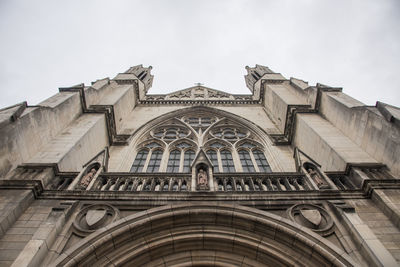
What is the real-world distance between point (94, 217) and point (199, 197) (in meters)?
2.19

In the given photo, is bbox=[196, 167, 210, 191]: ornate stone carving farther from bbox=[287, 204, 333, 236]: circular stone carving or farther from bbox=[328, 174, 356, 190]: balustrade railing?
bbox=[328, 174, 356, 190]: balustrade railing

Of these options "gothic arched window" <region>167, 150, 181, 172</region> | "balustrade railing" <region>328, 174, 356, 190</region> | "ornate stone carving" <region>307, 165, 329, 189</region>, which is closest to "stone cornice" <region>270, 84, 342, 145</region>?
"ornate stone carving" <region>307, 165, 329, 189</region>

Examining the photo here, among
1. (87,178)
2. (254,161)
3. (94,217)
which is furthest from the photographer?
(254,161)

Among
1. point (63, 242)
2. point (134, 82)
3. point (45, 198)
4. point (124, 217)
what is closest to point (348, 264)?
point (124, 217)

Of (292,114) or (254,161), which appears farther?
(292,114)

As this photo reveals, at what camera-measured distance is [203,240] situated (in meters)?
5.43

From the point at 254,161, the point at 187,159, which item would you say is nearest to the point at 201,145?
the point at 187,159

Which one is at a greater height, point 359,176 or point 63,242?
point 359,176

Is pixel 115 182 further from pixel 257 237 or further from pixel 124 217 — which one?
pixel 257 237

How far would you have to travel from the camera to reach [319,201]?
231 inches

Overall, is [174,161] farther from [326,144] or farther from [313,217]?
[313,217]

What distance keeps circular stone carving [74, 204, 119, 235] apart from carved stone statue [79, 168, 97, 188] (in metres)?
0.91

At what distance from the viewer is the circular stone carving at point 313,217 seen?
5.24 meters

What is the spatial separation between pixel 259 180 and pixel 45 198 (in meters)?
5.05
